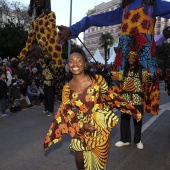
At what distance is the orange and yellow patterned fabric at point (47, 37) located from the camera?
600cm

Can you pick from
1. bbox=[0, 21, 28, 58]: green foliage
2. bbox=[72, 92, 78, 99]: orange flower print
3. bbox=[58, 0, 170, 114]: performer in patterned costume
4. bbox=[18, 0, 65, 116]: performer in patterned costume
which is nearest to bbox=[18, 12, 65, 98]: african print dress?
bbox=[18, 0, 65, 116]: performer in patterned costume

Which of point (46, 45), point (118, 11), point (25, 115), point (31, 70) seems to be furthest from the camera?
point (31, 70)

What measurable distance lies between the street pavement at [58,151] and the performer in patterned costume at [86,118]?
1032mm

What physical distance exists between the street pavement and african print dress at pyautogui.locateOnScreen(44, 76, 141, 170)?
1040 millimetres

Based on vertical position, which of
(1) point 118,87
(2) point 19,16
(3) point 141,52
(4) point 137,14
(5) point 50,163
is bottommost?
(5) point 50,163

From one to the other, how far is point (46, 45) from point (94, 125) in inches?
144

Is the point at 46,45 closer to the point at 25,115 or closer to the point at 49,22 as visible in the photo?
the point at 49,22

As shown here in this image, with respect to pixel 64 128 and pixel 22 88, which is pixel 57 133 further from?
pixel 22 88

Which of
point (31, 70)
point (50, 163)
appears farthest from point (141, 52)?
point (31, 70)

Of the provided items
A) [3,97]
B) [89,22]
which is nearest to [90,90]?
[89,22]

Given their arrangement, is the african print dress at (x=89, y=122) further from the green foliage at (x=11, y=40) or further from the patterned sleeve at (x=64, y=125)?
the green foliage at (x=11, y=40)

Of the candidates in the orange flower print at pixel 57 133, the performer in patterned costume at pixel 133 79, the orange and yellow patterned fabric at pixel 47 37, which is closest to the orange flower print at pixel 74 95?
the orange flower print at pixel 57 133

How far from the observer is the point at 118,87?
448 centimetres

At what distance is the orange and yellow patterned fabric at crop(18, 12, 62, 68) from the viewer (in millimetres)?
5996
